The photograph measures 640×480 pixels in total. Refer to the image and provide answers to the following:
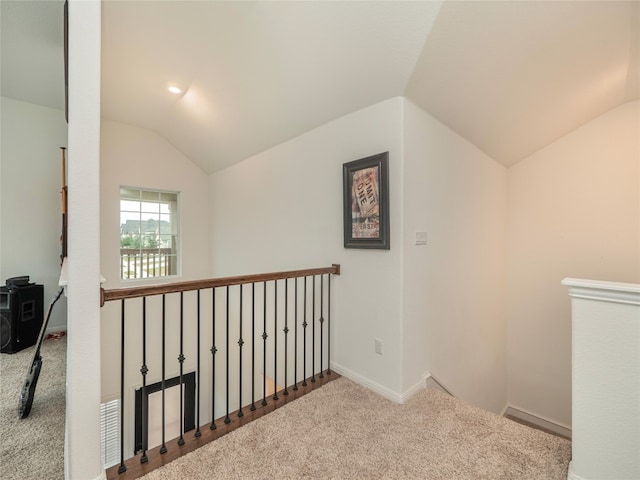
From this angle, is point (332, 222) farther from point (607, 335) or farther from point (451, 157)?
point (607, 335)

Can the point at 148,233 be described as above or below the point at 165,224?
below

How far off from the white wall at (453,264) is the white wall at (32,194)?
422 cm

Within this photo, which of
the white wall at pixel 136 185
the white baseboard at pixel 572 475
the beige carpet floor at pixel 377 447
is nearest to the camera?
the white baseboard at pixel 572 475

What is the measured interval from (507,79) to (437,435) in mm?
2647

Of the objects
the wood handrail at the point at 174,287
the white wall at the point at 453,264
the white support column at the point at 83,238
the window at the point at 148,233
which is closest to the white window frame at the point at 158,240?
the window at the point at 148,233

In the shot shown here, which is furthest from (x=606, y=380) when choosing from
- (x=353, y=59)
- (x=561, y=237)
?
(x=561, y=237)

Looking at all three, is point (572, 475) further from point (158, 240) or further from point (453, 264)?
point (158, 240)

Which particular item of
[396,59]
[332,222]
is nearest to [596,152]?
[396,59]

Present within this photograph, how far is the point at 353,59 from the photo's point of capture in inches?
82.8

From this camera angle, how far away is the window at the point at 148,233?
4.06 m

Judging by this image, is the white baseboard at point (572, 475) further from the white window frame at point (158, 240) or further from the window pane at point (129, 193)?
the window pane at point (129, 193)

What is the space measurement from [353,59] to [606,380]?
7.74 ft

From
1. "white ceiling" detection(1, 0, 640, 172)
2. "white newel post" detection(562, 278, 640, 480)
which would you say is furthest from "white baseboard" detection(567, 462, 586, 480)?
"white ceiling" detection(1, 0, 640, 172)

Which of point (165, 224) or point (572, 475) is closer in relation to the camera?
point (572, 475)
